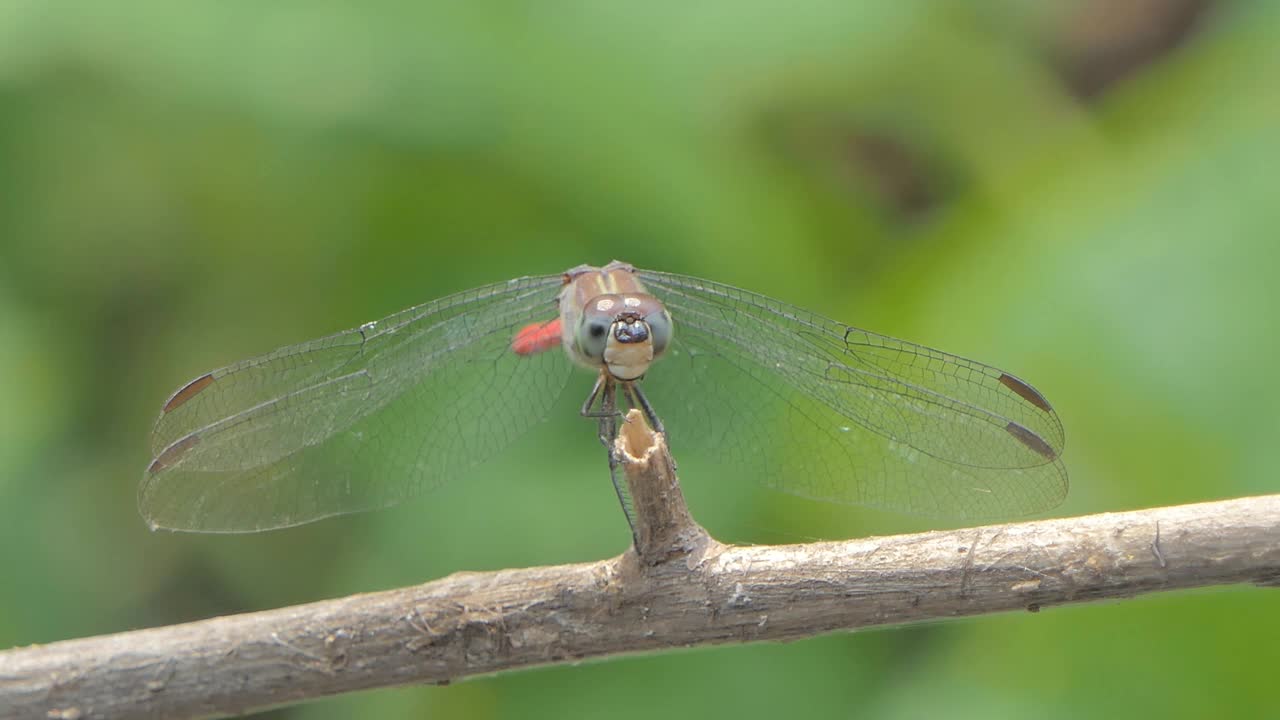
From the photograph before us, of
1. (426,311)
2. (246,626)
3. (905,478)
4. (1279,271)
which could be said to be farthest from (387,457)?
(1279,271)

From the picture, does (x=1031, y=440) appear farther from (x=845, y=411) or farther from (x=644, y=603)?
(x=644, y=603)

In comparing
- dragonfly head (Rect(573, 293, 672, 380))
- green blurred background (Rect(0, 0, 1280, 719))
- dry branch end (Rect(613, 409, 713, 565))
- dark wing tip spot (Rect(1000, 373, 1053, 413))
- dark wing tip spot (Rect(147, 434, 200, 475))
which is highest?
green blurred background (Rect(0, 0, 1280, 719))

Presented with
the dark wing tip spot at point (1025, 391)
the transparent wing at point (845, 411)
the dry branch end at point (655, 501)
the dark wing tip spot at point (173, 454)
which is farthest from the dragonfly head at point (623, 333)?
the dark wing tip spot at point (173, 454)

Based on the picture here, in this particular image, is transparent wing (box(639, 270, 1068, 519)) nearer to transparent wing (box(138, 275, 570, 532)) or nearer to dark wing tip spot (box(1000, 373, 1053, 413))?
dark wing tip spot (box(1000, 373, 1053, 413))

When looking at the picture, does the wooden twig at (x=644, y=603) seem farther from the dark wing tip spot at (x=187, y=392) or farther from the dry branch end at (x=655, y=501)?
the dark wing tip spot at (x=187, y=392)

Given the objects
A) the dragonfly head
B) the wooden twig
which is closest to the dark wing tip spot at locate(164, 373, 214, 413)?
the wooden twig

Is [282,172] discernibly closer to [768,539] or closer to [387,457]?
[387,457]
